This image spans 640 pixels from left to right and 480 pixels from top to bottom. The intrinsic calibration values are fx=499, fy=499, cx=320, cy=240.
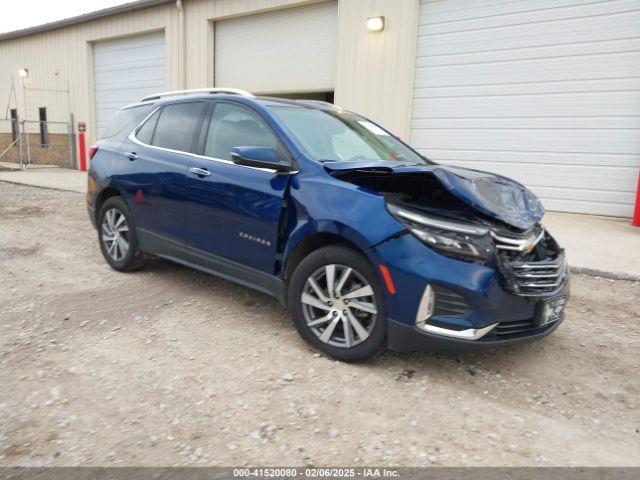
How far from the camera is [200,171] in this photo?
4.00 meters

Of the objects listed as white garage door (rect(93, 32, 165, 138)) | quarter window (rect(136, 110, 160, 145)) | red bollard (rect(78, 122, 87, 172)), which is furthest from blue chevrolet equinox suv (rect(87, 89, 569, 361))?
red bollard (rect(78, 122, 87, 172))

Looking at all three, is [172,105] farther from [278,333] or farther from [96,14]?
[96,14]

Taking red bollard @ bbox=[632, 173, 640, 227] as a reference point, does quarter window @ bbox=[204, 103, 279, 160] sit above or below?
above

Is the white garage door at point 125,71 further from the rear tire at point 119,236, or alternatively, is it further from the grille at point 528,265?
the grille at point 528,265

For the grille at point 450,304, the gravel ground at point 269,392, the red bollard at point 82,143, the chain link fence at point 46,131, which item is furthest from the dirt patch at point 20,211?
the chain link fence at point 46,131

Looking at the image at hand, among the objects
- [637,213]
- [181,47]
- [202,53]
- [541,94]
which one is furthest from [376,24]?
[181,47]

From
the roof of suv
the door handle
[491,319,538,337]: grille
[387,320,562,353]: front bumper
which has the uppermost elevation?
the roof of suv

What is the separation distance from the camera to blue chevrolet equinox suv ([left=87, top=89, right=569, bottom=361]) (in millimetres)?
2803

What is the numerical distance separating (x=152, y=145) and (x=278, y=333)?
222 cm

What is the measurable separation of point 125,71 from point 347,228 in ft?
50.4

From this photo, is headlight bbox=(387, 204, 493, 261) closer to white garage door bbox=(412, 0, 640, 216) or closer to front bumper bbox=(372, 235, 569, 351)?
front bumper bbox=(372, 235, 569, 351)

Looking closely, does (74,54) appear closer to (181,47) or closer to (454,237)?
(181,47)

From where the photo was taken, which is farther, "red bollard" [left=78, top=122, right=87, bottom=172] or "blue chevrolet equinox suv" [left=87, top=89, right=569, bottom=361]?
"red bollard" [left=78, top=122, right=87, bottom=172]

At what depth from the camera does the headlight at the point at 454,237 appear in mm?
2787
